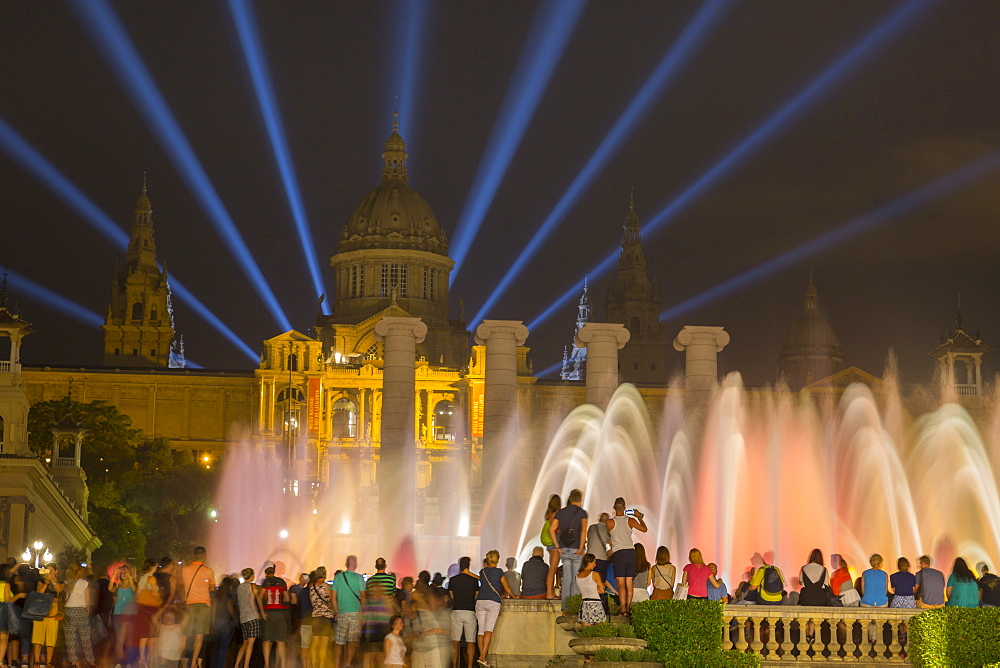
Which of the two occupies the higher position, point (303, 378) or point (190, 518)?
point (303, 378)

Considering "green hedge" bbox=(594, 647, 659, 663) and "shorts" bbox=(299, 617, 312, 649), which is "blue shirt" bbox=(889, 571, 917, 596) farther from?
"shorts" bbox=(299, 617, 312, 649)

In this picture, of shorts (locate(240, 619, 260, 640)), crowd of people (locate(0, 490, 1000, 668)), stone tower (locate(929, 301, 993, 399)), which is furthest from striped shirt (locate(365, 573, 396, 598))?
stone tower (locate(929, 301, 993, 399))

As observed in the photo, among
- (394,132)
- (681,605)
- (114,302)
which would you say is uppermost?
(394,132)

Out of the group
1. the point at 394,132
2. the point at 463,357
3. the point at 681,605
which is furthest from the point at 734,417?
the point at 394,132

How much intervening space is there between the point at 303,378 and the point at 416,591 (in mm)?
103939

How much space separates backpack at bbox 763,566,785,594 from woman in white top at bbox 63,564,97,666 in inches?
406

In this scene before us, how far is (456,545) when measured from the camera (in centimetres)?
4791

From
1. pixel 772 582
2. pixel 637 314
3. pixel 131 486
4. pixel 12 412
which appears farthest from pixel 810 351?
pixel 772 582

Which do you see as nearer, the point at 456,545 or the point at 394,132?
the point at 456,545

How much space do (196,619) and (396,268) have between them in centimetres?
12583

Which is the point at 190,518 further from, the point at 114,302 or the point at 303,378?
the point at 114,302

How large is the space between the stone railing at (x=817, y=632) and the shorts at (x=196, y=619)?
7.57 m

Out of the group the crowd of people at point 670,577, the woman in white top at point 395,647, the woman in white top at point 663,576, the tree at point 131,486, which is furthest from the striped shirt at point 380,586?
the tree at point 131,486

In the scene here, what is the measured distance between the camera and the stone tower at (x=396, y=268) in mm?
145375
